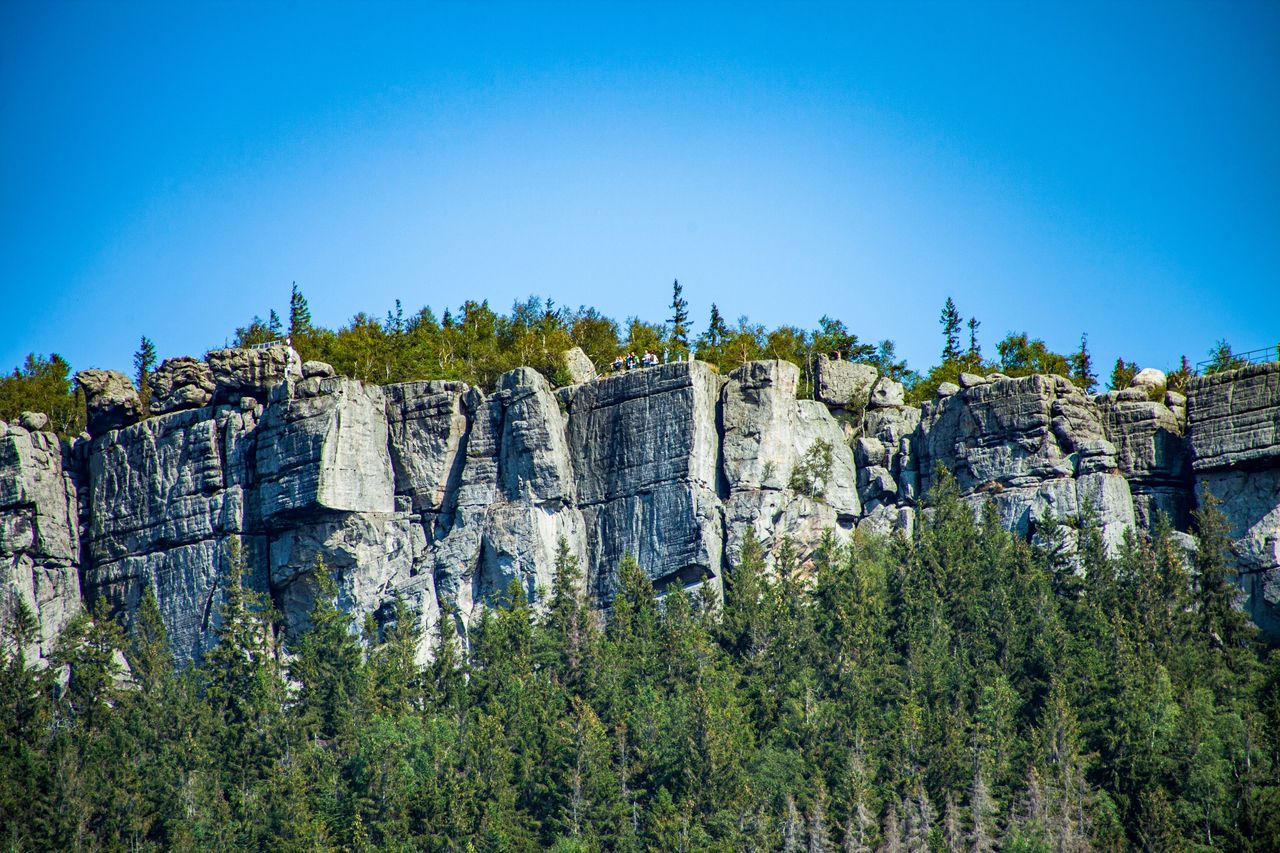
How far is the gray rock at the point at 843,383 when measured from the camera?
308 feet

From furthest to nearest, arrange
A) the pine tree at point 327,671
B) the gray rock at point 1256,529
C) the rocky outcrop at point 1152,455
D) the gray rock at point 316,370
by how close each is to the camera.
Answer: the gray rock at point 316,370 < the rocky outcrop at point 1152,455 < the gray rock at point 1256,529 < the pine tree at point 327,671

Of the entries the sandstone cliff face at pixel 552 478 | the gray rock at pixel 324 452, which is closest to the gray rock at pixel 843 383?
the sandstone cliff face at pixel 552 478

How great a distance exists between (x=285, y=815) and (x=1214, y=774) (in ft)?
117

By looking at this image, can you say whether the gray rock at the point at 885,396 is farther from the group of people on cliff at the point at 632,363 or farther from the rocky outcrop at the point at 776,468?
the group of people on cliff at the point at 632,363

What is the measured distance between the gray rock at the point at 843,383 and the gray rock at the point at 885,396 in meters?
0.42

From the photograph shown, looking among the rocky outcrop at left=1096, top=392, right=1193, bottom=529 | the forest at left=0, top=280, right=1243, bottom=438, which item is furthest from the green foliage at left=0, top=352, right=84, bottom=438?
the rocky outcrop at left=1096, top=392, right=1193, bottom=529

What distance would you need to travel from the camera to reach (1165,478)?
88.1 m

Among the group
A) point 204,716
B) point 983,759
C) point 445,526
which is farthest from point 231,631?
point 983,759

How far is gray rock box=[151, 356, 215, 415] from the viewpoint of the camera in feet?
307

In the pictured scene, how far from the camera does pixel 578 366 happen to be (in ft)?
308

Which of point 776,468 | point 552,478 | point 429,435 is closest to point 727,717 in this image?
point 776,468

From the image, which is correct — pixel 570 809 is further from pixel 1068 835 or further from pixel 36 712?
pixel 36 712

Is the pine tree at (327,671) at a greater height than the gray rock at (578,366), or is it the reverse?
the gray rock at (578,366)

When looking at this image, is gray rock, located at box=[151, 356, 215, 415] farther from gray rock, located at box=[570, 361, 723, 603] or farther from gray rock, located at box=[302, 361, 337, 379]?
gray rock, located at box=[570, 361, 723, 603]
